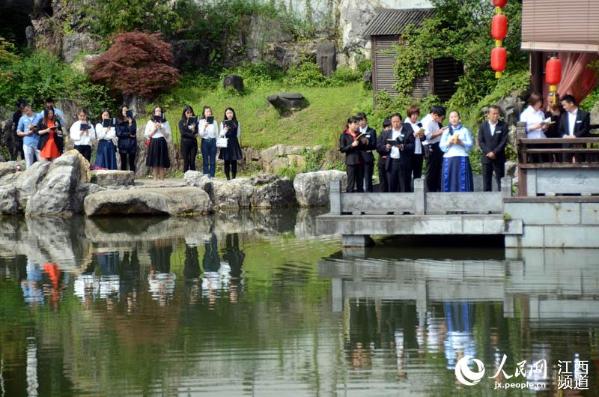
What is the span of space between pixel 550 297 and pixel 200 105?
856 inches

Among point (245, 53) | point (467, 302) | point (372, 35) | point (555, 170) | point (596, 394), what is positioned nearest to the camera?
point (596, 394)

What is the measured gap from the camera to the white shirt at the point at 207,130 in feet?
92.6

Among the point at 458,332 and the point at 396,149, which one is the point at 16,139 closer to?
the point at 396,149

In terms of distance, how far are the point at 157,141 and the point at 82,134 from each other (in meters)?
1.63

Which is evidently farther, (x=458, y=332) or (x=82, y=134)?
(x=82, y=134)

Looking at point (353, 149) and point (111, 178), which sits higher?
point (353, 149)

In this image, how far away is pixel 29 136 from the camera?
28438 millimetres

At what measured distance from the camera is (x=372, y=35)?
1355 inches

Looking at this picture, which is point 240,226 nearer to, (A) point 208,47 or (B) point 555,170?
(B) point 555,170

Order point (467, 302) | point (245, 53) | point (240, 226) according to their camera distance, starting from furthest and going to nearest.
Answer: point (245, 53) → point (240, 226) → point (467, 302)

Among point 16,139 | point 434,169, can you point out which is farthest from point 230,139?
point 434,169

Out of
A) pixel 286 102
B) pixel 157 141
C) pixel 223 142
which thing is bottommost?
pixel 223 142

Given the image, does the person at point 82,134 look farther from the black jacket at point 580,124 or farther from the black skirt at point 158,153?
the black jacket at point 580,124

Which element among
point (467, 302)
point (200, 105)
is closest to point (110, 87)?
point (200, 105)
